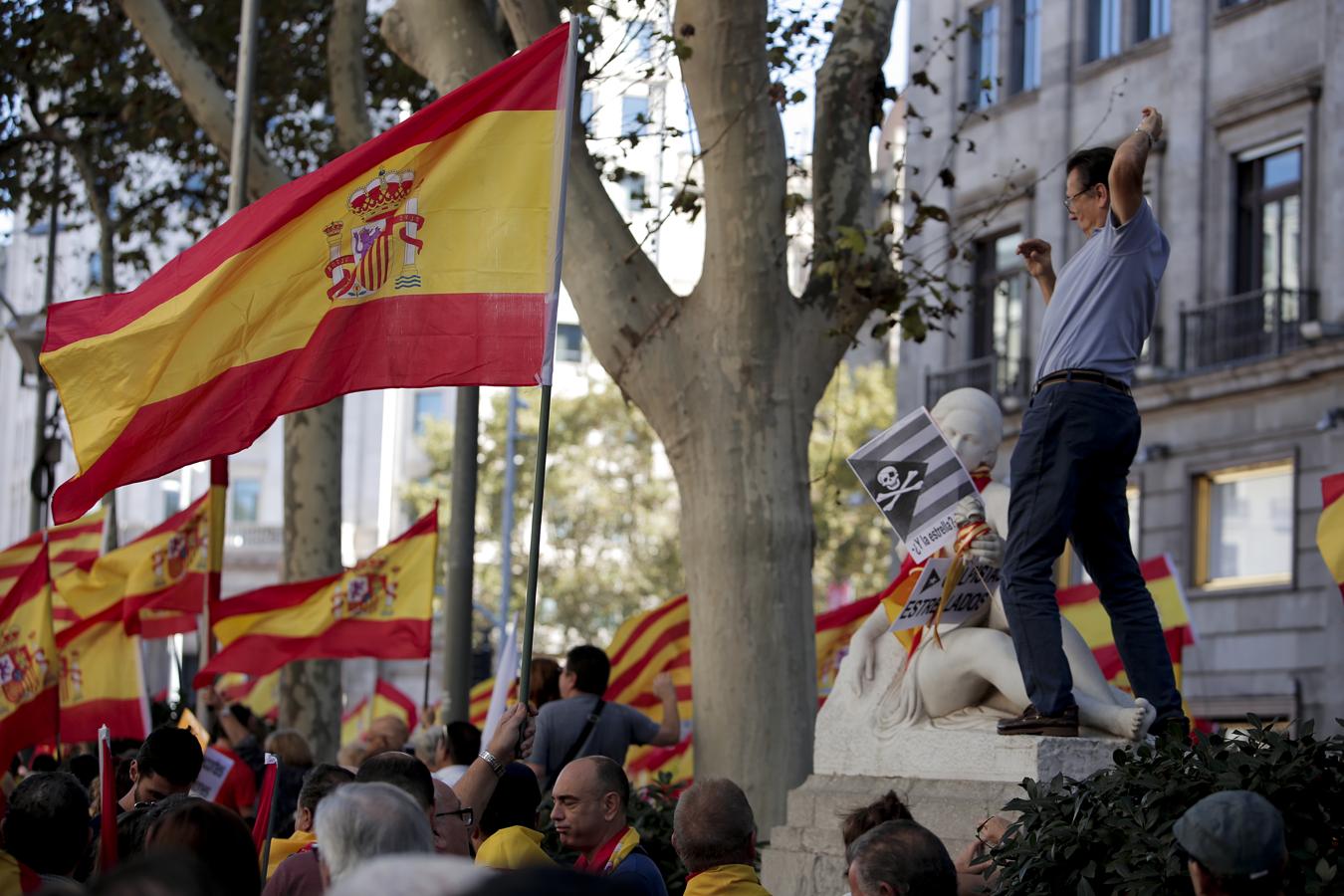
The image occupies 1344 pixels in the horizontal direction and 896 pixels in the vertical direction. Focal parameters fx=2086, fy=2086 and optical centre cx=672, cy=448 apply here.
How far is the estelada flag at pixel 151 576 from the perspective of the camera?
1548 cm

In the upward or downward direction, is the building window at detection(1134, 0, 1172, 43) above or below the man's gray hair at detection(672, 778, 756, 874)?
above

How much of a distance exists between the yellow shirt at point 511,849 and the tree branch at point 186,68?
451 inches

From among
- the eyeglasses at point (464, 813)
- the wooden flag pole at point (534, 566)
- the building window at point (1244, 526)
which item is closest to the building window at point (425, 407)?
the building window at point (1244, 526)

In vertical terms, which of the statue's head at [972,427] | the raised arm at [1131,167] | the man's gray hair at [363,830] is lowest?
the man's gray hair at [363,830]

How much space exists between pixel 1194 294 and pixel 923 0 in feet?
27.6

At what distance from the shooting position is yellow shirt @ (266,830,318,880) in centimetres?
691

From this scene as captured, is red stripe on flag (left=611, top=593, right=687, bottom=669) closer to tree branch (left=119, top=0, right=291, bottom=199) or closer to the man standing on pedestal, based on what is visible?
tree branch (left=119, top=0, right=291, bottom=199)

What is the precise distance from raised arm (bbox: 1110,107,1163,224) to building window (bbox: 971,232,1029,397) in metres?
23.2

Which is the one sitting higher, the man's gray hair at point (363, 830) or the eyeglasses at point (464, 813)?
the man's gray hair at point (363, 830)

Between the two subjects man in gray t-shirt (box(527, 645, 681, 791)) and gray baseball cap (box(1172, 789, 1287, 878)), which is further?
man in gray t-shirt (box(527, 645, 681, 791))

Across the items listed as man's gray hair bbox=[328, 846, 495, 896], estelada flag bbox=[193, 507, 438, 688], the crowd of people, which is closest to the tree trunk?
estelada flag bbox=[193, 507, 438, 688]

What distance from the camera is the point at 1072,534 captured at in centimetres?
720

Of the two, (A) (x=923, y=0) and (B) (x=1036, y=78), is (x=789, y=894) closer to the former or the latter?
(B) (x=1036, y=78)

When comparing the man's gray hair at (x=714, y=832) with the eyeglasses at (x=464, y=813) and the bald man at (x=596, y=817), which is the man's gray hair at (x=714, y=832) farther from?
the eyeglasses at (x=464, y=813)
